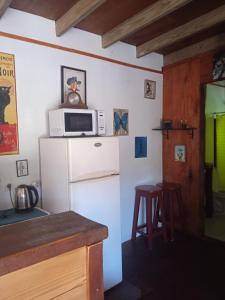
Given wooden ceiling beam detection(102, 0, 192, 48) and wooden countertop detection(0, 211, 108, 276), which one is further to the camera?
wooden ceiling beam detection(102, 0, 192, 48)

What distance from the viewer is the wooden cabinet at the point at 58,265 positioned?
525 mm

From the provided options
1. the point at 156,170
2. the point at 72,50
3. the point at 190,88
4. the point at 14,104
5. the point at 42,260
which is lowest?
the point at 156,170

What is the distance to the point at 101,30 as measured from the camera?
2.71 metres

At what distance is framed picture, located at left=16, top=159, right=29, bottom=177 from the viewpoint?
228cm

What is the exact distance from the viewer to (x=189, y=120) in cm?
338

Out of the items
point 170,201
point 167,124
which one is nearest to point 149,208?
point 170,201

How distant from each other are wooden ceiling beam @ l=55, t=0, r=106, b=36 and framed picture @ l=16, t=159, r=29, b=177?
132cm

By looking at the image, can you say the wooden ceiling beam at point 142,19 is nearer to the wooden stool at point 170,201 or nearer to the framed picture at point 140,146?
the framed picture at point 140,146

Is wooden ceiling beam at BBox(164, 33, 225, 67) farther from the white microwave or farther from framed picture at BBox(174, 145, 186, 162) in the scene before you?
the white microwave

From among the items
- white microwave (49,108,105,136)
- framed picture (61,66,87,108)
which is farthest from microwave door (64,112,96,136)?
framed picture (61,66,87,108)

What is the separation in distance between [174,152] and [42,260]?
127 inches

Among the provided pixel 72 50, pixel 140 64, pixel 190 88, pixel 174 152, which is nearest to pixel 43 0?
pixel 72 50

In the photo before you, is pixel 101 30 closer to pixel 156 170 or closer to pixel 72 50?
pixel 72 50

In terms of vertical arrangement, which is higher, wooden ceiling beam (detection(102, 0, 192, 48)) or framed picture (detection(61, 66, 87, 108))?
wooden ceiling beam (detection(102, 0, 192, 48))
